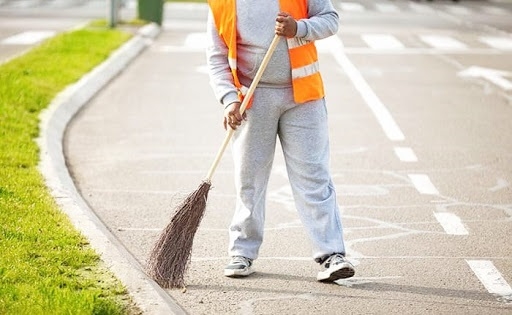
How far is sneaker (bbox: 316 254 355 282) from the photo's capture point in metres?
6.96

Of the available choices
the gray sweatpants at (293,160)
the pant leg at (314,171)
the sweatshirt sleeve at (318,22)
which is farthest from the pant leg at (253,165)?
the sweatshirt sleeve at (318,22)

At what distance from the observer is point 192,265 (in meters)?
7.55

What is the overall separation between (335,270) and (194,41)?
55.1 ft

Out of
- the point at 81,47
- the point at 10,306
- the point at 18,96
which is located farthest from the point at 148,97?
the point at 10,306

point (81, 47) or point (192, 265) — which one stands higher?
point (192, 265)

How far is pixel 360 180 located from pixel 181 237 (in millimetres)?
3308

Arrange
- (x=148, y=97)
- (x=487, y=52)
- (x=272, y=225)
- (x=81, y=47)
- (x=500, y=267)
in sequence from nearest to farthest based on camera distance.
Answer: (x=500, y=267), (x=272, y=225), (x=148, y=97), (x=81, y=47), (x=487, y=52)

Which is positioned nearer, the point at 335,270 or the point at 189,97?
the point at 335,270

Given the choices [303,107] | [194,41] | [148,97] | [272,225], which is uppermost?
[303,107]

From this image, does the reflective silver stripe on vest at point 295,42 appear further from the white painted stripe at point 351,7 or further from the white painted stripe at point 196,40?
the white painted stripe at point 351,7

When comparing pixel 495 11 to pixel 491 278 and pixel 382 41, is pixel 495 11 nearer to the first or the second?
pixel 382 41

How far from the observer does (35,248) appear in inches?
283

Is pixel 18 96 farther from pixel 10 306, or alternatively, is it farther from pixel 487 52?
pixel 487 52

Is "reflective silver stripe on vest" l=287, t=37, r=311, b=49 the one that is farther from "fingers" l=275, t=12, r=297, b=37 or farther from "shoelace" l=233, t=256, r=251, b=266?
"shoelace" l=233, t=256, r=251, b=266
